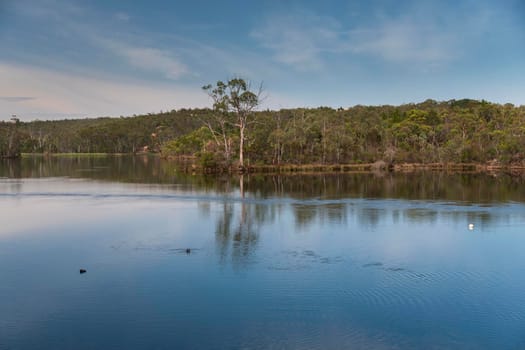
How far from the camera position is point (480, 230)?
709 inches

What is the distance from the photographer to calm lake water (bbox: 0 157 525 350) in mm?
8812

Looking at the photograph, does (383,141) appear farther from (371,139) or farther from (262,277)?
(262,277)

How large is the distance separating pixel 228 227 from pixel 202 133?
202 feet

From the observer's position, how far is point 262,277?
1193cm

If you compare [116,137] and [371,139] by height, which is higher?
[116,137]

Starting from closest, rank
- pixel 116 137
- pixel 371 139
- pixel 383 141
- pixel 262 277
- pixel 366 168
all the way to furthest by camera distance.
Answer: pixel 262 277
pixel 366 168
pixel 383 141
pixel 371 139
pixel 116 137

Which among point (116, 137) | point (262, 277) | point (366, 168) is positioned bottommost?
point (262, 277)

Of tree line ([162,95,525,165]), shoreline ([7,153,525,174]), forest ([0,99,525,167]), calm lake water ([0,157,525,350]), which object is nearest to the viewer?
calm lake water ([0,157,525,350])

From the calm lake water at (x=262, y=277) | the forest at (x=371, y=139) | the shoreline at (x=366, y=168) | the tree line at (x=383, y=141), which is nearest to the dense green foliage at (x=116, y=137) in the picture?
the forest at (x=371, y=139)

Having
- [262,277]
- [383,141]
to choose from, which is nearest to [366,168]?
[383,141]

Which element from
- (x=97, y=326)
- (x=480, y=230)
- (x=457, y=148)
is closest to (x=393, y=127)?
(x=457, y=148)

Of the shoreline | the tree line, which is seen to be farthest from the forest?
the shoreline

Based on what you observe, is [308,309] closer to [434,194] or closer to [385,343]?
[385,343]

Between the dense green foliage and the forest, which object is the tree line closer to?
the forest
